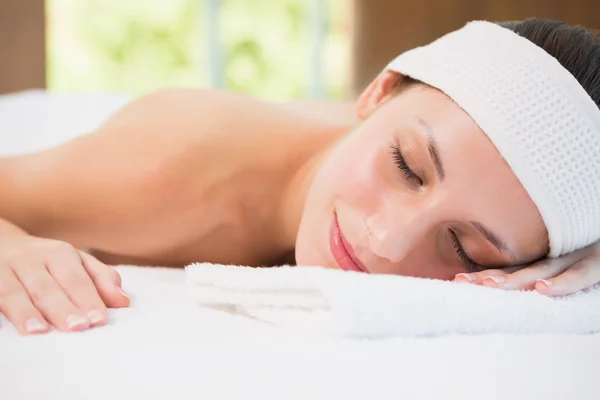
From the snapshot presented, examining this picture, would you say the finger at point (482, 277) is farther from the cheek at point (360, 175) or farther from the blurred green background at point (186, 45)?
the blurred green background at point (186, 45)

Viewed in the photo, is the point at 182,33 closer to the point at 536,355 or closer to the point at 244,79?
the point at 244,79

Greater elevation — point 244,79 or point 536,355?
point 536,355

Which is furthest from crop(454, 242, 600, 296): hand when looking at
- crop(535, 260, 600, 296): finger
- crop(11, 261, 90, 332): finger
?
crop(11, 261, 90, 332): finger

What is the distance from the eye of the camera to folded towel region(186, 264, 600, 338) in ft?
2.32

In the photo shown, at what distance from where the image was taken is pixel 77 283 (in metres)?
0.80

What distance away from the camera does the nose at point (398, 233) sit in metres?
0.91

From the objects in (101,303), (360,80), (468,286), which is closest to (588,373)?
(468,286)

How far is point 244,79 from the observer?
12.2 ft

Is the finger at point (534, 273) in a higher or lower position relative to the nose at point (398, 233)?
lower

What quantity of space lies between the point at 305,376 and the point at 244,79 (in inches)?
126

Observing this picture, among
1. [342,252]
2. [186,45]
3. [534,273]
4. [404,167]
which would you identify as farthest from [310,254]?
[186,45]

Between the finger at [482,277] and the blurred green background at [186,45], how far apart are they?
265 cm

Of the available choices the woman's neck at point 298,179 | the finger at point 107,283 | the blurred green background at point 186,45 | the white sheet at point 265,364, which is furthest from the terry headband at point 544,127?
the blurred green background at point 186,45

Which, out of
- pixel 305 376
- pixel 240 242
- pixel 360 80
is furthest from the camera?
pixel 360 80
